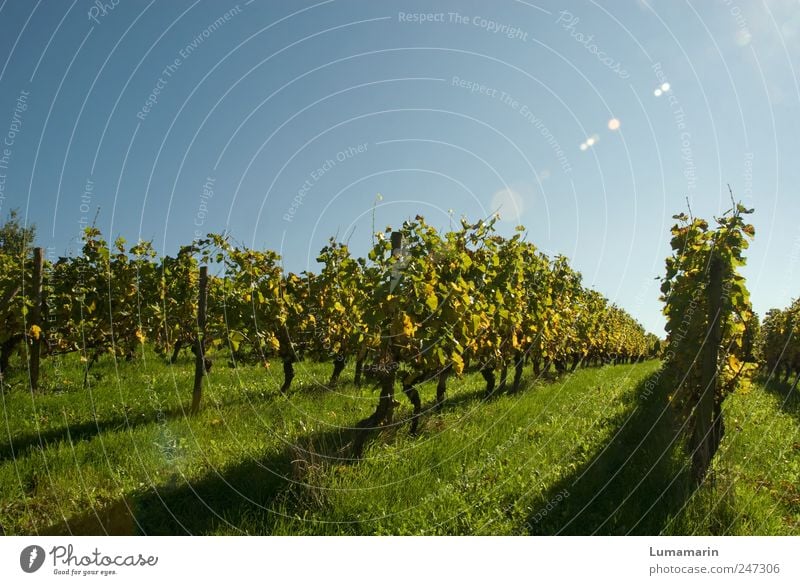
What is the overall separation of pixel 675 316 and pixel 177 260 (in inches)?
485

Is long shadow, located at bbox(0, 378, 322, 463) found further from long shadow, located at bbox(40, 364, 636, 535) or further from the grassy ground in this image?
long shadow, located at bbox(40, 364, 636, 535)

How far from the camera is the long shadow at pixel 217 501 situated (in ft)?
17.2

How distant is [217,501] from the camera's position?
227 inches

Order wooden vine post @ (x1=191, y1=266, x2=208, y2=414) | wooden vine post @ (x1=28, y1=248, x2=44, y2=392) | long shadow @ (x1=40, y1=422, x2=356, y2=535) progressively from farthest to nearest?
wooden vine post @ (x1=28, y1=248, x2=44, y2=392) → wooden vine post @ (x1=191, y1=266, x2=208, y2=414) → long shadow @ (x1=40, y1=422, x2=356, y2=535)

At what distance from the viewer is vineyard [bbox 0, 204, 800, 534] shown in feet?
18.8

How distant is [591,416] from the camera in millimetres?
11078

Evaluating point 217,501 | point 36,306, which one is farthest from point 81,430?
point 36,306

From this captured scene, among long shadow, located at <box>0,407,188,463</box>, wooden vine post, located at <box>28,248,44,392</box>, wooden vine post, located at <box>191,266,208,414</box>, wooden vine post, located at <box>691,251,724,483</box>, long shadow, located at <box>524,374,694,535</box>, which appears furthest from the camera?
wooden vine post, located at <box>28,248,44,392</box>

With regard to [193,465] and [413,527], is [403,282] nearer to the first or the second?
[413,527]

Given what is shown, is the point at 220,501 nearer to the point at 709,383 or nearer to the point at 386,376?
the point at 386,376

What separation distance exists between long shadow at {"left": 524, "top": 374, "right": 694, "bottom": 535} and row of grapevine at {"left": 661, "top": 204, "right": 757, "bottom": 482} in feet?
1.66

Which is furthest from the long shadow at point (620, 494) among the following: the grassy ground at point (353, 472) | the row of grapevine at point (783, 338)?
the row of grapevine at point (783, 338)

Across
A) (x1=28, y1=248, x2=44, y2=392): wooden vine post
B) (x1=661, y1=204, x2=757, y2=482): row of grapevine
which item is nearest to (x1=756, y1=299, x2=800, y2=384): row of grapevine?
(x1=661, y1=204, x2=757, y2=482): row of grapevine

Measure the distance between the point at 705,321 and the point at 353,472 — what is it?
6.01 metres
